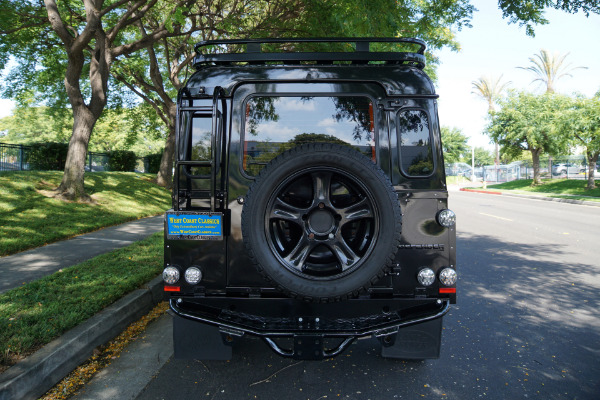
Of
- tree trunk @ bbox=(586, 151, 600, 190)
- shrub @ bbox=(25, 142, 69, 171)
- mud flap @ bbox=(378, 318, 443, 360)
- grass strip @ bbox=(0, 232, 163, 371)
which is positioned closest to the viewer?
mud flap @ bbox=(378, 318, 443, 360)

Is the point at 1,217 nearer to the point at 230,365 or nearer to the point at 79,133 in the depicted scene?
the point at 79,133

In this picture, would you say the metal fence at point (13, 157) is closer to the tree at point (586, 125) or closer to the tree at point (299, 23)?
the tree at point (299, 23)

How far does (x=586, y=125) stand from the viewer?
24.5 metres

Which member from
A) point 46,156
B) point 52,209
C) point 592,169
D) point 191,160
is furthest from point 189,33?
point 592,169

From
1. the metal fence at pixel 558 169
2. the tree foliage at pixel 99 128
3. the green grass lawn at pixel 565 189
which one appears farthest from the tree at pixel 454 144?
the tree foliage at pixel 99 128

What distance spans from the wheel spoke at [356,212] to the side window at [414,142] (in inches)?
24.7

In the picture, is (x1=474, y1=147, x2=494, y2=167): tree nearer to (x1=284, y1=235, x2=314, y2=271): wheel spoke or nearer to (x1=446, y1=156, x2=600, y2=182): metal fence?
(x1=446, y1=156, x2=600, y2=182): metal fence

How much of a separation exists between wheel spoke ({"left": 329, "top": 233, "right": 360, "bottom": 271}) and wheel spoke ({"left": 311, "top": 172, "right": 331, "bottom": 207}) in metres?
0.27

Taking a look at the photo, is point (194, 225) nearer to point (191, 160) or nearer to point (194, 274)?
point (194, 274)

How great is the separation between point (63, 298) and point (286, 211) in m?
3.11

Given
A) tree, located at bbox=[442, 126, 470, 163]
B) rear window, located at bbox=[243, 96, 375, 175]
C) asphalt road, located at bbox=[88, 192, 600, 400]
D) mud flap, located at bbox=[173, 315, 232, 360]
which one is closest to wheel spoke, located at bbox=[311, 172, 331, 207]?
rear window, located at bbox=[243, 96, 375, 175]

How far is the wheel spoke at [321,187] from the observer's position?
280cm

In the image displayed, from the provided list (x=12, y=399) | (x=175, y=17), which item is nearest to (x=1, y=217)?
(x=175, y=17)

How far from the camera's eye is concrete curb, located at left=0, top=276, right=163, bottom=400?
2791mm
